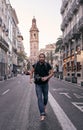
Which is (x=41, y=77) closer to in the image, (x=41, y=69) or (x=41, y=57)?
(x=41, y=69)

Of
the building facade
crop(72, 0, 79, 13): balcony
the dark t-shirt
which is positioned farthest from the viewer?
the building facade

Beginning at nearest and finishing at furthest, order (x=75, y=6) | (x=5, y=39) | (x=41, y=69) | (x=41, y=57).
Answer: (x=41, y=57)
(x=41, y=69)
(x=75, y=6)
(x=5, y=39)

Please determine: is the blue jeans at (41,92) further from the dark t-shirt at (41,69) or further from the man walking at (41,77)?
the dark t-shirt at (41,69)

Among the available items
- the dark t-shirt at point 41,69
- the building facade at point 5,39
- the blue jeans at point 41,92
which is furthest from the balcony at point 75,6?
the blue jeans at point 41,92

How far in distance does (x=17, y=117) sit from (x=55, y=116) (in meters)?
1.14

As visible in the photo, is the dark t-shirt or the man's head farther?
the dark t-shirt

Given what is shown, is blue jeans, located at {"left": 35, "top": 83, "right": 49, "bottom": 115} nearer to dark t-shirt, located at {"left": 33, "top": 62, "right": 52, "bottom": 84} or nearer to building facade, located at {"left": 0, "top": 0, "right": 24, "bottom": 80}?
dark t-shirt, located at {"left": 33, "top": 62, "right": 52, "bottom": 84}

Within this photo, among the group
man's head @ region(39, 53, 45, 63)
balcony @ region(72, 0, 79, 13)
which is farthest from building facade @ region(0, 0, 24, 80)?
man's head @ region(39, 53, 45, 63)

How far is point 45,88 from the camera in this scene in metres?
9.14

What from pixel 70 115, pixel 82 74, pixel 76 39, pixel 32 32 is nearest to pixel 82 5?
pixel 76 39

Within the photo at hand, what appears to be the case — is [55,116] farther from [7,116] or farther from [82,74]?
[82,74]

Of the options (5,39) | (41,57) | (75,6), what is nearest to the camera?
(41,57)

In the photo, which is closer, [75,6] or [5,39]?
[75,6]

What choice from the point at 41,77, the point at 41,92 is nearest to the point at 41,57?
the point at 41,77
